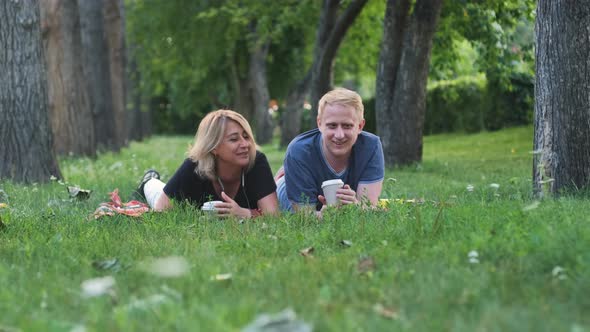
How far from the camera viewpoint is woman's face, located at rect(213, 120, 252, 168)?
20.6ft

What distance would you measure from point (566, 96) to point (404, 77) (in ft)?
21.0

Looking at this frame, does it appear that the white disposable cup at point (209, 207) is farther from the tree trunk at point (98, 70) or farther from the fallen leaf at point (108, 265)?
Answer: the tree trunk at point (98, 70)

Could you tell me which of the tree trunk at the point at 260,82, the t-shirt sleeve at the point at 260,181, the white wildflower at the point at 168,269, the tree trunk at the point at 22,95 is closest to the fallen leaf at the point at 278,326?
the white wildflower at the point at 168,269

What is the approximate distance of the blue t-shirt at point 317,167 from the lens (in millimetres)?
6227

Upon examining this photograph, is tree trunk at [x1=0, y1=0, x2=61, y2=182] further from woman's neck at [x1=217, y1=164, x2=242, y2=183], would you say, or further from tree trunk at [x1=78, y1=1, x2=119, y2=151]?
tree trunk at [x1=78, y1=1, x2=119, y2=151]

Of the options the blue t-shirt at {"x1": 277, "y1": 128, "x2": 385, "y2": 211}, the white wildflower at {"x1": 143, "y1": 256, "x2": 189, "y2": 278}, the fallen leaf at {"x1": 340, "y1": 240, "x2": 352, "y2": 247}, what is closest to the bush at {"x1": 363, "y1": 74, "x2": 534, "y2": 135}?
the blue t-shirt at {"x1": 277, "y1": 128, "x2": 385, "y2": 211}

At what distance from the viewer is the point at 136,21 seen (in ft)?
98.9

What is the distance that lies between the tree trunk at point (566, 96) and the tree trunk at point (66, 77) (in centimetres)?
1005

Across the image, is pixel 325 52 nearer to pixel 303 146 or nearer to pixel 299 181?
pixel 303 146

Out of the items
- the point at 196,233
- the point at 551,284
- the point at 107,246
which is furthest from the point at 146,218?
the point at 551,284

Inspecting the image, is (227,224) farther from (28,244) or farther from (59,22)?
(59,22)

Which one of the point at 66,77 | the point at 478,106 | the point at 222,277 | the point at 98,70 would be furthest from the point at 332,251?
the point at 478,106

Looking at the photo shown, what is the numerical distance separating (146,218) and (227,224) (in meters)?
0.61

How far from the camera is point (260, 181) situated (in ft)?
21.2
